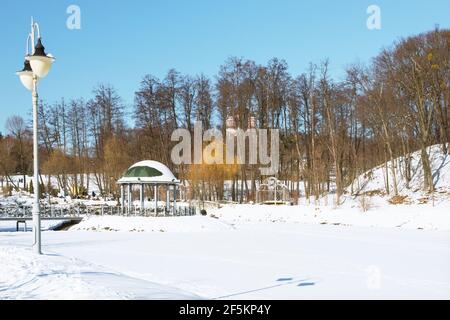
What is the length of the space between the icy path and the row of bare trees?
21402 mm

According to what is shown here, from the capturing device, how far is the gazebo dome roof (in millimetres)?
32969

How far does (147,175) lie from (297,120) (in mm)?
21543

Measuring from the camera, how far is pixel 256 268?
509 inches

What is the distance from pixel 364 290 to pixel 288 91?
135ft

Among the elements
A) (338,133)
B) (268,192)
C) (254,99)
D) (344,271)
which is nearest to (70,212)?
(268,192)

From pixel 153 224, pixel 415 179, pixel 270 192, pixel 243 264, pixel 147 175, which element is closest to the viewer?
pixel 243 264

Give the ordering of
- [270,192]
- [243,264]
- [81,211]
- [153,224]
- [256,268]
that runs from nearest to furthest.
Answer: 1. [256,268]
2. [243,264]
3. [153,224]
4. [81,211]
5. [270,192]

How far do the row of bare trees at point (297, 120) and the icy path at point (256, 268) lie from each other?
21402mm

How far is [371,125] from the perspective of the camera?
46531 mm

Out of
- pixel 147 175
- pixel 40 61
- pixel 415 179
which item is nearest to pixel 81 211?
pixel 147 175

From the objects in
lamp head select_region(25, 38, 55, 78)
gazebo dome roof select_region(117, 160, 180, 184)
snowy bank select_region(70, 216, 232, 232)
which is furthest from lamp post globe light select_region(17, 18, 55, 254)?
gazebo dome roof select_region(117, 160, 180, 184)

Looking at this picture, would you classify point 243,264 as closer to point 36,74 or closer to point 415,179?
point 36,74

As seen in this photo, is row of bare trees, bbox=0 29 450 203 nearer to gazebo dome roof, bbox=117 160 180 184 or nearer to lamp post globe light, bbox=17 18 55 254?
gazebo dome roof, bbox=117 160 180 184

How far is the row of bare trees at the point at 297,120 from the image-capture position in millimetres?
42000
